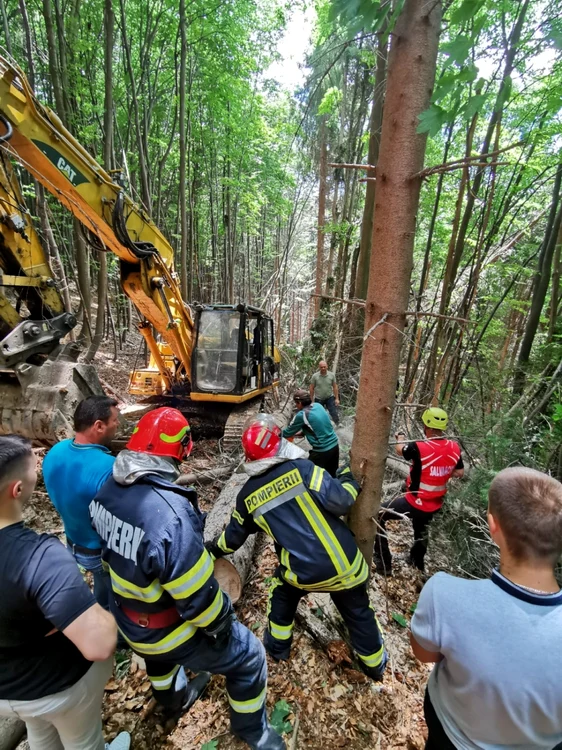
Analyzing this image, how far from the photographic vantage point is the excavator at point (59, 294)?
3926 millimetres

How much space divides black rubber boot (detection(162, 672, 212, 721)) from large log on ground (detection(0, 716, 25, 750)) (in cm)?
77

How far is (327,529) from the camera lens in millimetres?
2111

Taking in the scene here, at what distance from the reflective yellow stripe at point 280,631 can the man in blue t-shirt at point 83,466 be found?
111cm

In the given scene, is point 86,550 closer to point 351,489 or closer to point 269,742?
point 269,742

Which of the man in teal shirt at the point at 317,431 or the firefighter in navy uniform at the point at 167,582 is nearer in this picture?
the firefighter in navy uniform at the point at 167,582

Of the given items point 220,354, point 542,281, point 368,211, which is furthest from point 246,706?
point 368,211

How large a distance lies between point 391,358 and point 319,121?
14.7 meters

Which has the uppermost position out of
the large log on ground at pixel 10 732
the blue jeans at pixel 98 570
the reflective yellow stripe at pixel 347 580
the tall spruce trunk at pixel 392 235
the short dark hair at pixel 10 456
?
the tall spruce trunk at pixel 392 235

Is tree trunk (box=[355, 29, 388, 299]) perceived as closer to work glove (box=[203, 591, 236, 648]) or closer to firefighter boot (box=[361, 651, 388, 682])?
firefighter boot (box=[361, 651, 388, 682])

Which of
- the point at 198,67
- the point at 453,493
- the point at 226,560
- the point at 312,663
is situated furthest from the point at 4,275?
the point at 198,67

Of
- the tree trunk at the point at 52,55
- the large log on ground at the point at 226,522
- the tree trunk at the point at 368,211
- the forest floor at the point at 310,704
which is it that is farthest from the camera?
the tree trunk at the point at 368,211

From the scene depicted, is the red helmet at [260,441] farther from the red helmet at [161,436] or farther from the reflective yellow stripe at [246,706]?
the reflective yellow stripe at [246,706]

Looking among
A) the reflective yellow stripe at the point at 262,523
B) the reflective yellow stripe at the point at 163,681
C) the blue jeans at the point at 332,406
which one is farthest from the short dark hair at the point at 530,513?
the blue jeans at the point at 332,406

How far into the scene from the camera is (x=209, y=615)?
1.67 m
